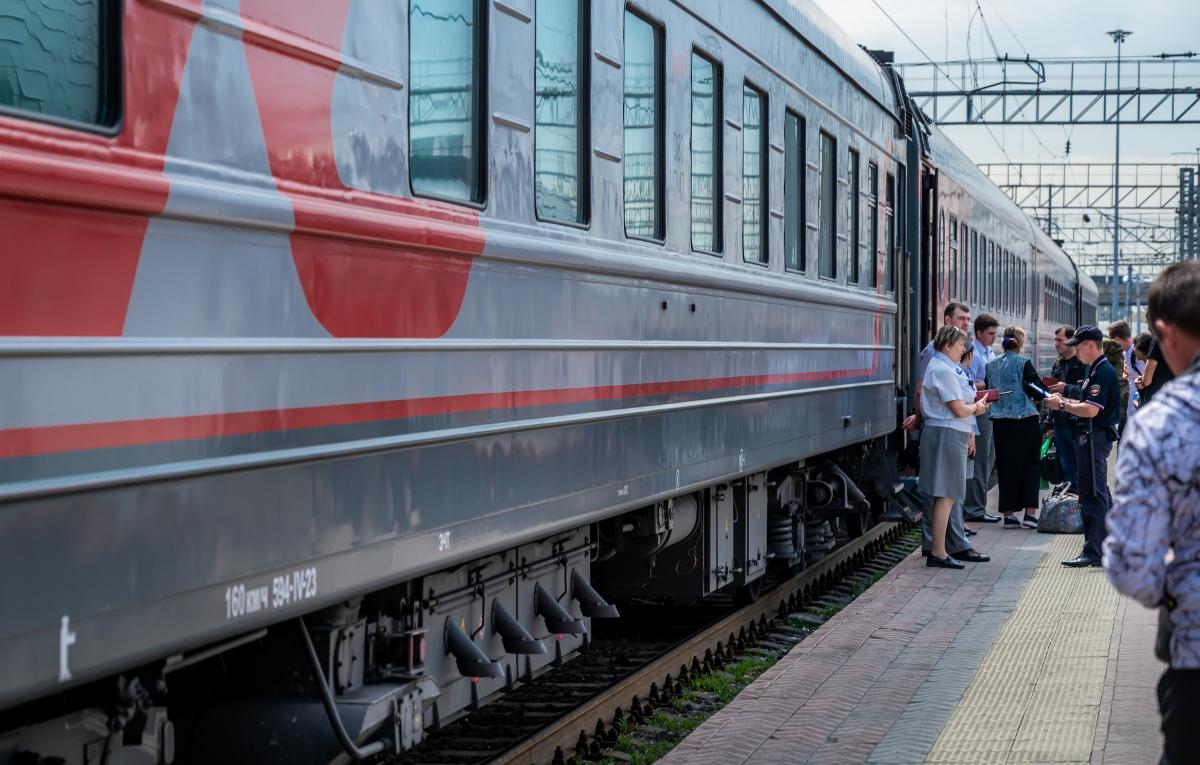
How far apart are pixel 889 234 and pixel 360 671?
7.98m

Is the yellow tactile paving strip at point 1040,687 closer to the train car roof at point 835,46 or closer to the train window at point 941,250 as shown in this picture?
the train car roof at point 835,46

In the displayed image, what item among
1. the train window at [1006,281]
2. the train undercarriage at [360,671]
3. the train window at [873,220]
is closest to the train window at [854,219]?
the train window at [873,220]

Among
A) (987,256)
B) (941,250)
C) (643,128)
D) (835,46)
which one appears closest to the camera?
(643,128)

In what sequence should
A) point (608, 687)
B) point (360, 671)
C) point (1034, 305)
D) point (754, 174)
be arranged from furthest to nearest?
point (1034, 305) < point (754, 174) < point (608, 687) < point (360, 671)

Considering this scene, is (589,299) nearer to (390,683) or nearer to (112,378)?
(390,683)

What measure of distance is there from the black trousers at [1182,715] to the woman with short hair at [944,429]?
301 inches

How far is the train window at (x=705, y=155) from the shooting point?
735cm

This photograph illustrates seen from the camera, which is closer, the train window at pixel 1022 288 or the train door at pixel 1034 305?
the train window at pixel 1022 288

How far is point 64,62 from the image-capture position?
3.43m

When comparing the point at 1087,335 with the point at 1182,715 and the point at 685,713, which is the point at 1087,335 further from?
the point at 1182,715

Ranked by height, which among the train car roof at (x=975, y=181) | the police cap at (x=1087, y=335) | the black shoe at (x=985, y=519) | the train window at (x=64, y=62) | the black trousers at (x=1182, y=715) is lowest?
the black shoe at (x=985, y=519)

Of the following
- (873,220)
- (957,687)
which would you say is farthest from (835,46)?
(957,687)

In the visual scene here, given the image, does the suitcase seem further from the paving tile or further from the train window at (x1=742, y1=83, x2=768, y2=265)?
the train window at (x1=742, y1=83, x2=768, y2=265)

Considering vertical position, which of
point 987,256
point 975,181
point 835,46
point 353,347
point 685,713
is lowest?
point 685,713
